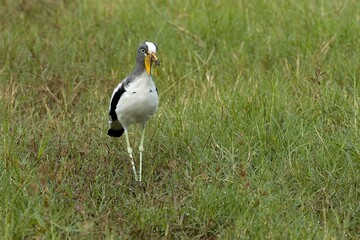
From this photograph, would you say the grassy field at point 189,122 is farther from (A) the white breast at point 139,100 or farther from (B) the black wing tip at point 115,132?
(A) the white breast at point 139,100

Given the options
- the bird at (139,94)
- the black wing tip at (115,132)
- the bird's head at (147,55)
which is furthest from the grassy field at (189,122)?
the bird's head at (147,55)

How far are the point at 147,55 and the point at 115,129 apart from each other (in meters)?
0.70

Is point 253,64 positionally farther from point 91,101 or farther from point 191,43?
point 91,101

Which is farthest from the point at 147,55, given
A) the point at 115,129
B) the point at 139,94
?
the point at 115,129

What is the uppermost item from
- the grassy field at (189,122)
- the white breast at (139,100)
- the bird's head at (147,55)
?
the bird's head at (147,55)

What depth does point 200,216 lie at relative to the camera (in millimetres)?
4984

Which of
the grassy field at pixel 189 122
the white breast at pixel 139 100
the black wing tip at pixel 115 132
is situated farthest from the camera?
the black wing tip at pixel 115 132

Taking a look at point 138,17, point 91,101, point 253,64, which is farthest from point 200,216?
point 138,17

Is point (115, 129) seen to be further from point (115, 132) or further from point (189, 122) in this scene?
point (189, 122)

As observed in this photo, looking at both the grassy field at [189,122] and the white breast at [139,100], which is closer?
the grassy field at [189,122]

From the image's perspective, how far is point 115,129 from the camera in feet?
19.4

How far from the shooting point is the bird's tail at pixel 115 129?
5823mm

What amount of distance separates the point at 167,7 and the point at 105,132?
261cm

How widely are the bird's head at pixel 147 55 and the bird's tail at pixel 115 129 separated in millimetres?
537
